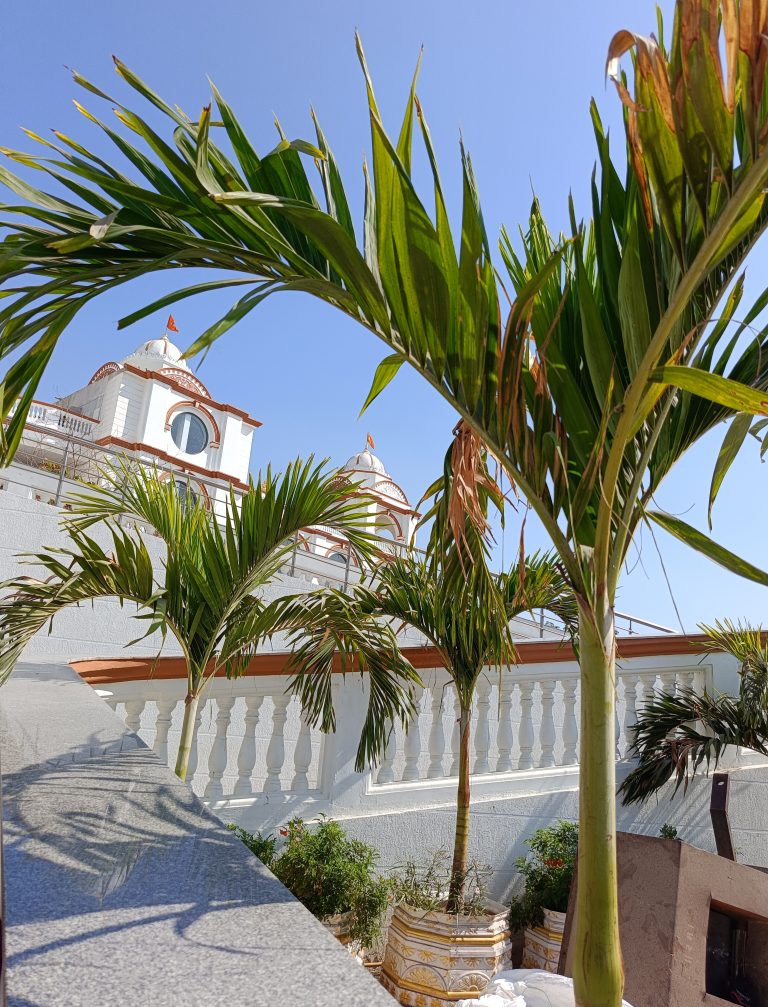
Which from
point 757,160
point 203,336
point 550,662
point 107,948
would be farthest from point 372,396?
point 550,662

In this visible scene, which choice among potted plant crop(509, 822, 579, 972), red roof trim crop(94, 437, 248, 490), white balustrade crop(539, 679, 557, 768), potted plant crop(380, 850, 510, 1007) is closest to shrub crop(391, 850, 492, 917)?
potted plant crop(380, 850, 510, 1007)

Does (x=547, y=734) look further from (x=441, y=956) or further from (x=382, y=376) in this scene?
(x=382, y=376)

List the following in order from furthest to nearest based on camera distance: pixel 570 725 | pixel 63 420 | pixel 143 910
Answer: pixel 63 420 → pixel 570 725 → pixel 143 910

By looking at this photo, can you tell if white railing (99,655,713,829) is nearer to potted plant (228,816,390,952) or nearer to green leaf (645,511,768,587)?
potted plant (228,816,390,952)

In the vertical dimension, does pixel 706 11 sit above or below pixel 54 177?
above

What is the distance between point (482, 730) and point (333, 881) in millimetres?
1452

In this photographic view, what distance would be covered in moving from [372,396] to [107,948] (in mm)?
1525

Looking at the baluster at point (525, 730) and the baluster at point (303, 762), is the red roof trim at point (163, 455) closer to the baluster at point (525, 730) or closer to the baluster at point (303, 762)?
the baluster at point (525, 730)

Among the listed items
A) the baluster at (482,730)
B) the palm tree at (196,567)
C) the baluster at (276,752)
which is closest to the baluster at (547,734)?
the baluster at (482,730)

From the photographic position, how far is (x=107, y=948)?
0.79 metres

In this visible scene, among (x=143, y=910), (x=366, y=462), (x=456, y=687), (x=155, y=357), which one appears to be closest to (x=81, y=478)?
(x=456, y=687)

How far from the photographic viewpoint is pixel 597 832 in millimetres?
1550

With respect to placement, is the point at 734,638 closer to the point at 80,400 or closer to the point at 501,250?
the point at 501,250

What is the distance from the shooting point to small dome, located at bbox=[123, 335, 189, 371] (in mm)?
20156
